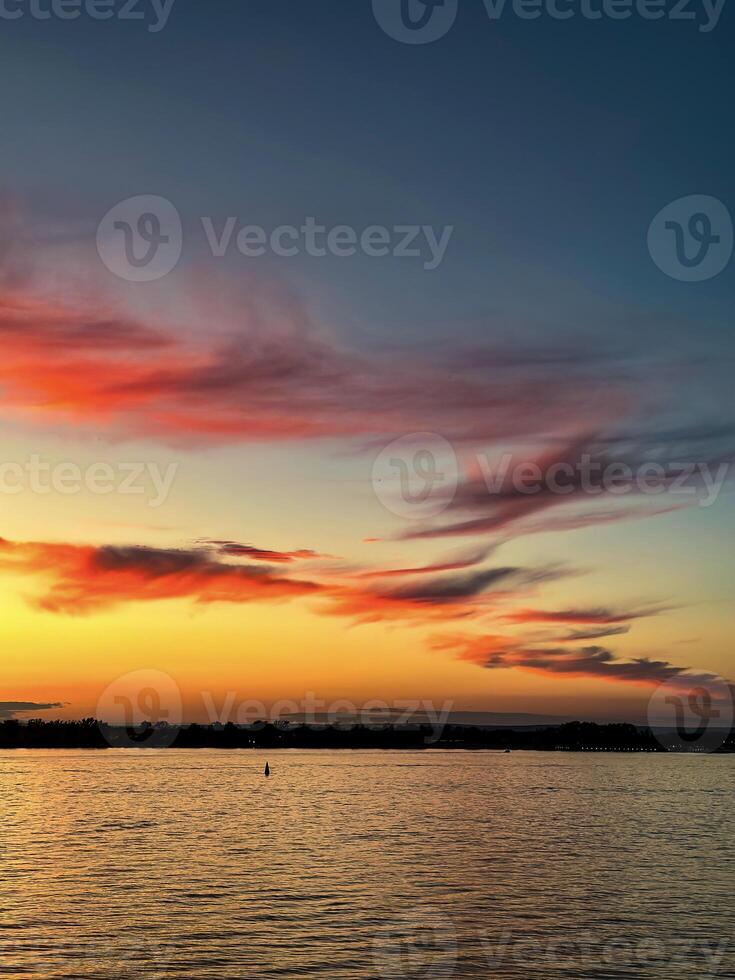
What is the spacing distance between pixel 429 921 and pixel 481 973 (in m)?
12.4

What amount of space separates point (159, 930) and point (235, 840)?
51611mm

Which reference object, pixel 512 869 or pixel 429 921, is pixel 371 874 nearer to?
pixel 512 869

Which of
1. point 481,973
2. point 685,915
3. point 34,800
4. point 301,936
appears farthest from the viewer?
point 34,800

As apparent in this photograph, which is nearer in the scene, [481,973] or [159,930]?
[481,973]

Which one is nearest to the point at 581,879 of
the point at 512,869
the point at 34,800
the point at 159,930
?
the point at 512,869

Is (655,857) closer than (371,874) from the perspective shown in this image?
No

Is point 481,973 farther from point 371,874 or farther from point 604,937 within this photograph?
point 371,874

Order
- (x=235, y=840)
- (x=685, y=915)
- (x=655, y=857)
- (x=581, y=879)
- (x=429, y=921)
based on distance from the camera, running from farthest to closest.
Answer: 1. (x=235, y=840)
2. (x=655, y=857)
3. (x=581, y=879)
4. (x=685, y=915)
5. (x=429, y=921)

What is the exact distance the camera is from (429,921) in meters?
62.0

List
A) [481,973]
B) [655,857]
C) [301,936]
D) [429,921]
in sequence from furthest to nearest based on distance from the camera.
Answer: [655,857] → [429,921] → [301,936] → [481,973]

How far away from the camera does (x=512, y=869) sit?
8619 cm

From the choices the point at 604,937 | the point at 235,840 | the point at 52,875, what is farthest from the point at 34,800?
the point at 604,937

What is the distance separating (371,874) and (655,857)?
32172mm

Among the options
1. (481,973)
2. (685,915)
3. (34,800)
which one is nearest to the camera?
(481,973)
